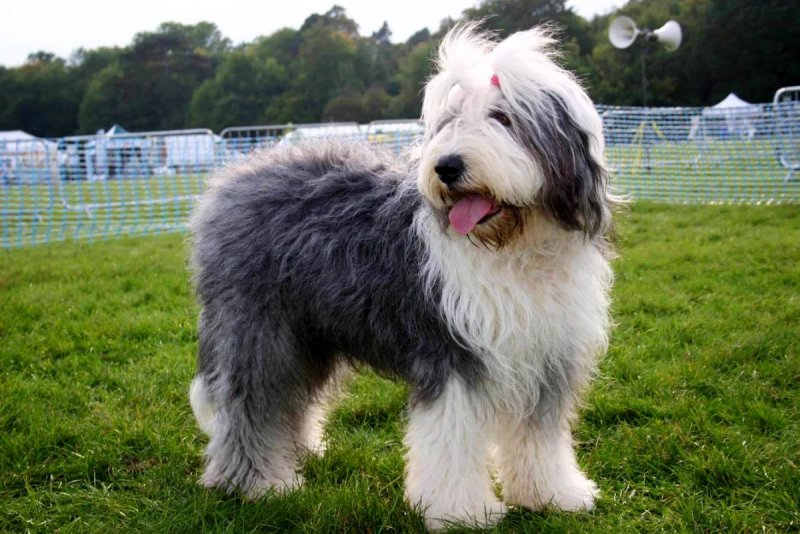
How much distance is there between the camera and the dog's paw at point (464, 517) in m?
2.68

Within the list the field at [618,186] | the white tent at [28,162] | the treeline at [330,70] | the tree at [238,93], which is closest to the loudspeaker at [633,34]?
the field at [618,186]

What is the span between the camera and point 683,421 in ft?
11.2

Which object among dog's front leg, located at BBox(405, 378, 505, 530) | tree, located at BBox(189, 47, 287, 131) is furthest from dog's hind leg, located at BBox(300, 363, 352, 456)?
tree, located at BBox(189, 47, 287, 131)

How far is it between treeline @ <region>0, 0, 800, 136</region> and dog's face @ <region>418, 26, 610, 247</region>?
42.5 m

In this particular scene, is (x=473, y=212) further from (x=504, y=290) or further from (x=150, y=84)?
(x=150, y=84)

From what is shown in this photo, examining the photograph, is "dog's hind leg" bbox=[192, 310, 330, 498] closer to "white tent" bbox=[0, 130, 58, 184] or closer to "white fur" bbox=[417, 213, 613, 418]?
"white fur" bbox=[417, 213, 613, 418]

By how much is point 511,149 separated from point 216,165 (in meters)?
9.83

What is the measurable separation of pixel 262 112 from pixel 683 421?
219 ft

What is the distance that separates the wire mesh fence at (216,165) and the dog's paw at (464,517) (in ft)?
26.0

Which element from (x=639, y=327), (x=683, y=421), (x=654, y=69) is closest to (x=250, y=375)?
(x=683, y=421)

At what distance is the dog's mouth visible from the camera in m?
2.30

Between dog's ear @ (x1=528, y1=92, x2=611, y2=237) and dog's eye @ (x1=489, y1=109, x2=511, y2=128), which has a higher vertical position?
dog's eye @ (x1=489, y1=109, x2=511, y2=128)

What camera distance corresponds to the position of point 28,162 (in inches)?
480

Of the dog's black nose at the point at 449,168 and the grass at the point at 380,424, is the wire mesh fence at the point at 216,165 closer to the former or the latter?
the grass at the point at 380,424
